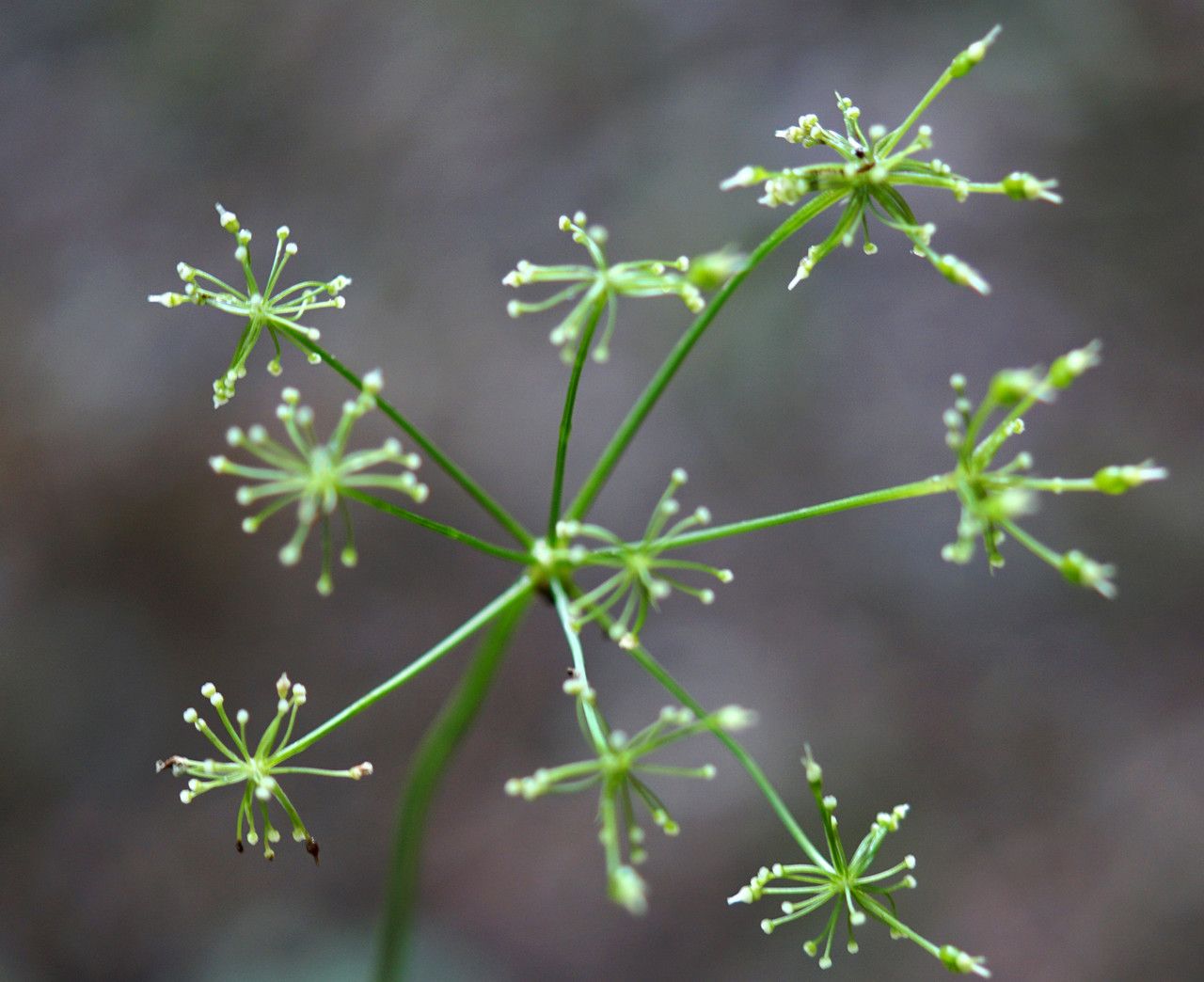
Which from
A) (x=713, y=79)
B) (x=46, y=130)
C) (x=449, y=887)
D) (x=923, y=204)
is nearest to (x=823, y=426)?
(x=923, y=204)

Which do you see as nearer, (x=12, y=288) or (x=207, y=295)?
(x=207, y=295)

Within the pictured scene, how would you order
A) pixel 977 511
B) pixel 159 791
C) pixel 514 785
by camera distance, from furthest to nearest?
1. pixel 159 791
2. pixel 977 511
3. pixel 514 785

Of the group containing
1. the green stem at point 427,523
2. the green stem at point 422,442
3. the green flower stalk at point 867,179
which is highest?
the green flower stalk at point 867,179

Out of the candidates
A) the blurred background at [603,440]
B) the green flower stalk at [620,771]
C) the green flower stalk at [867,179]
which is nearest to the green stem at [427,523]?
the green flower stalk at [620,771]

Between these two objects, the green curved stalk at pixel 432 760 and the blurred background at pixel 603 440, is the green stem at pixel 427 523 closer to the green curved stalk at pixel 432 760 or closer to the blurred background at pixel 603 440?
the green curved stalk at pixel 432 760

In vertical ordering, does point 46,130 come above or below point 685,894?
above

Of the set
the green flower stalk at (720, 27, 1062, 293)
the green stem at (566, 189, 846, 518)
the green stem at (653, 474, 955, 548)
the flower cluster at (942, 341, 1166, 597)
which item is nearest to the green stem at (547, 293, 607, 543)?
the green stem at (566, 189, 846, 518)

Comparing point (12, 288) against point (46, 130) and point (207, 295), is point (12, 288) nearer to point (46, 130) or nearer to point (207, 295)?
point (46, 130)
